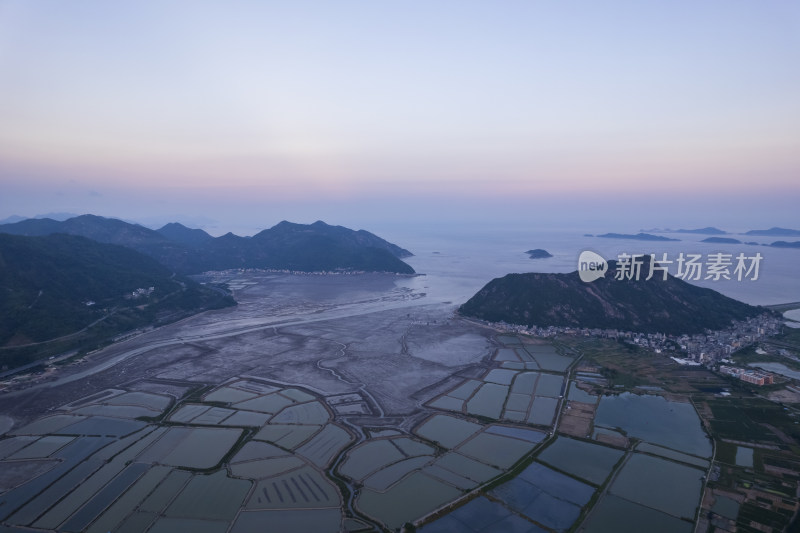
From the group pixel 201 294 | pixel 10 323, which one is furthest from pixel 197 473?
pixel 201 294

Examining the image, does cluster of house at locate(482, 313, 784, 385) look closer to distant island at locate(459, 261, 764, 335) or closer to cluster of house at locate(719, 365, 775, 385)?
cluster of house at locate(719, 365, 775, 385)

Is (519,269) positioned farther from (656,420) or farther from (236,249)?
(236,249)

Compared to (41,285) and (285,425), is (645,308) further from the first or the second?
(41,285)

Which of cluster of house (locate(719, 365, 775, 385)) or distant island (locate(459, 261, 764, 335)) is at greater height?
distant island (locate(459, 261, 764, 335))

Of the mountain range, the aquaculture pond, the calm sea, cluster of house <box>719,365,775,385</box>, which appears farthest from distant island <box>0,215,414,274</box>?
the aquaculture pond

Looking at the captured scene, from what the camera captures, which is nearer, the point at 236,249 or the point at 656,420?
the point at 656,420

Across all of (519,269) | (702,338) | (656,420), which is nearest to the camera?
(656,420)

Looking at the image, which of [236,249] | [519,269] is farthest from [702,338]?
[236,249]
